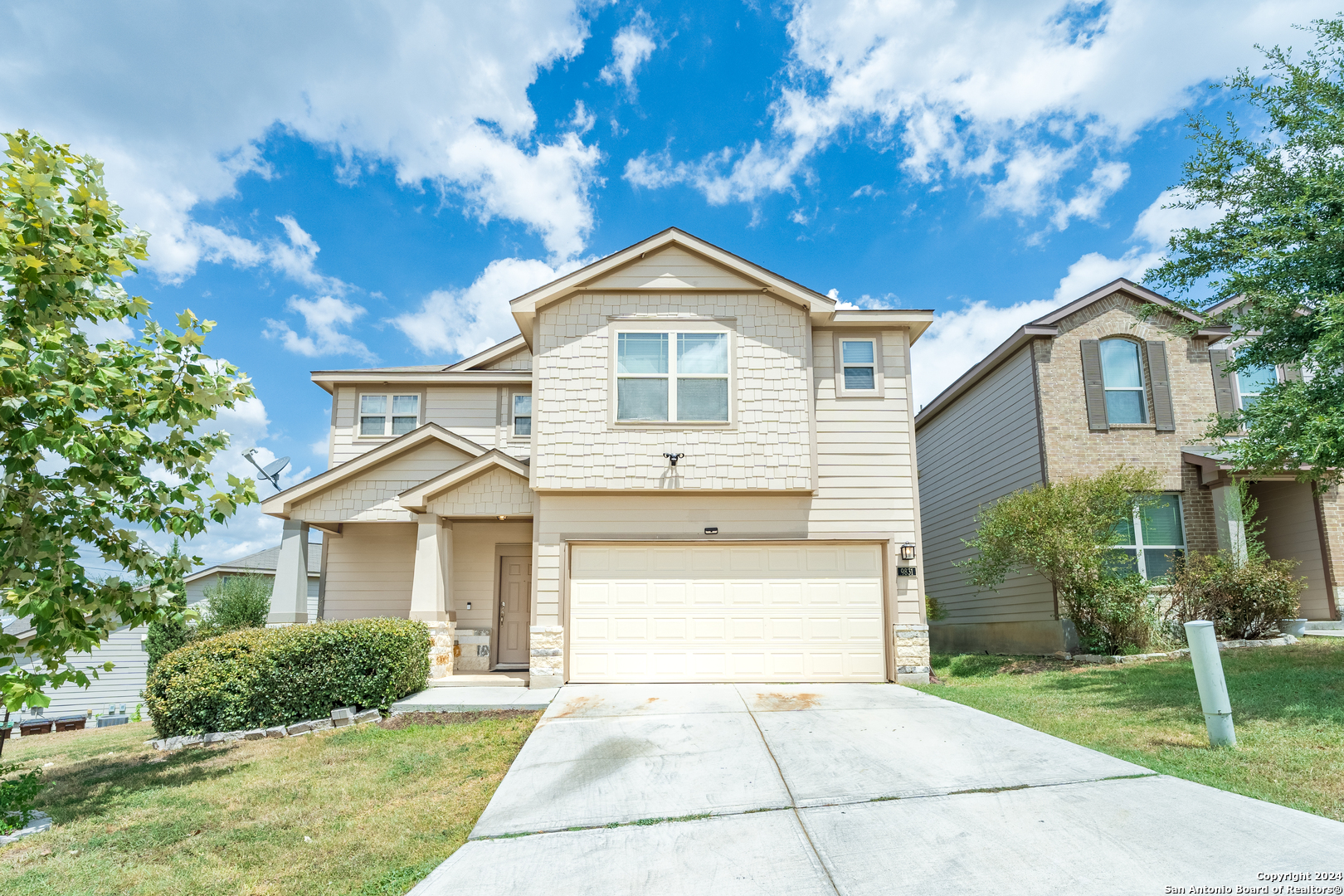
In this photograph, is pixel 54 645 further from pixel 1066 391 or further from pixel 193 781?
pixel 1066 391

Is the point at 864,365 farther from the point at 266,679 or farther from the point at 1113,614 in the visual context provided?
the point at 266,679

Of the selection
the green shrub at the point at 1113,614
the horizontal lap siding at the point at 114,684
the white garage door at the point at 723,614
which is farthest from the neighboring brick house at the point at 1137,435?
the horizontal lap siding at the point at 114,684

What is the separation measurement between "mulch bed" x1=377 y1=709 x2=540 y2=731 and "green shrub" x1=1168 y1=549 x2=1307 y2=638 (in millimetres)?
11163

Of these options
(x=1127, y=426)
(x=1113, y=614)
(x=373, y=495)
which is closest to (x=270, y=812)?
(x=373, y=495)

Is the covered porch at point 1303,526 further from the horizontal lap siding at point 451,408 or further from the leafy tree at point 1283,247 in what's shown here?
the horizontal lap siding at point 451,408

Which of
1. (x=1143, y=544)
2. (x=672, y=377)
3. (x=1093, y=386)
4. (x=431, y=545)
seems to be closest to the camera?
(x=672, y=377)

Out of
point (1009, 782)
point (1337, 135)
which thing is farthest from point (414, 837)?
point (1337, 135)

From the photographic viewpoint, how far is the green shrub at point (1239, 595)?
42.3ft

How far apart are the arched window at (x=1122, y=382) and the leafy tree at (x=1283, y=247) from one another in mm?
3349

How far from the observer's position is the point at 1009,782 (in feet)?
19.9

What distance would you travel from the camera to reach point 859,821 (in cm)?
543

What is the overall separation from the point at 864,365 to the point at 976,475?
21.8ft

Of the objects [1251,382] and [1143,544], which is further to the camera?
[1251,382]

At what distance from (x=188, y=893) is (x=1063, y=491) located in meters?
12.7
